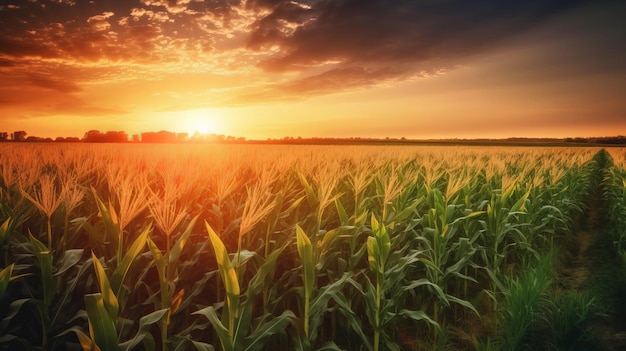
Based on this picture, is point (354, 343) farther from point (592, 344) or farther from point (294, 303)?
point (592, 344)

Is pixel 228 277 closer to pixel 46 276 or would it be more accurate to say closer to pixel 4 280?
pixel 4 280

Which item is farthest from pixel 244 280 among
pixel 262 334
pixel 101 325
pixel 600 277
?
pixel 600 277

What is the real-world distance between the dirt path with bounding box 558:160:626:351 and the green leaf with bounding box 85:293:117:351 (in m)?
4.69

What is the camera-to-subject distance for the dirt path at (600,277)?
4245 millimetres

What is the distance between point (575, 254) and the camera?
7.73 m

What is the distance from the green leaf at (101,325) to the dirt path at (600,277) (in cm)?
469

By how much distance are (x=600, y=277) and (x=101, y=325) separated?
7.40 meters

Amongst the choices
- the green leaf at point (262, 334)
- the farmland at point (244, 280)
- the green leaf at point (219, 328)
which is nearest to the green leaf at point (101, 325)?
the farmland at point (244, 280)

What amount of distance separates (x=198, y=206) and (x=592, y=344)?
4.92 meters

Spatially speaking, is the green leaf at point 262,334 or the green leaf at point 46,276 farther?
the green leaf at point 46,276

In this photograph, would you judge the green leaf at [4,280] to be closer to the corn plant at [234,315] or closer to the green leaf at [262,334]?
the corn plant at [234,315]

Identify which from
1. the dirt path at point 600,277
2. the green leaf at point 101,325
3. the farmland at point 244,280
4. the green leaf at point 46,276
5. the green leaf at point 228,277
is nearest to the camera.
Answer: the green leaf at point 101,325

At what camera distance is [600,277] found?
6047 millimetres

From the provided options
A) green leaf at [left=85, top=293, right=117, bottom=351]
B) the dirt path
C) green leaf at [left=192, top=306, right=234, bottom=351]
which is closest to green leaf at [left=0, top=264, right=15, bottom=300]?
green leaf at [left=85, top=293, right=117, bottom=351]
